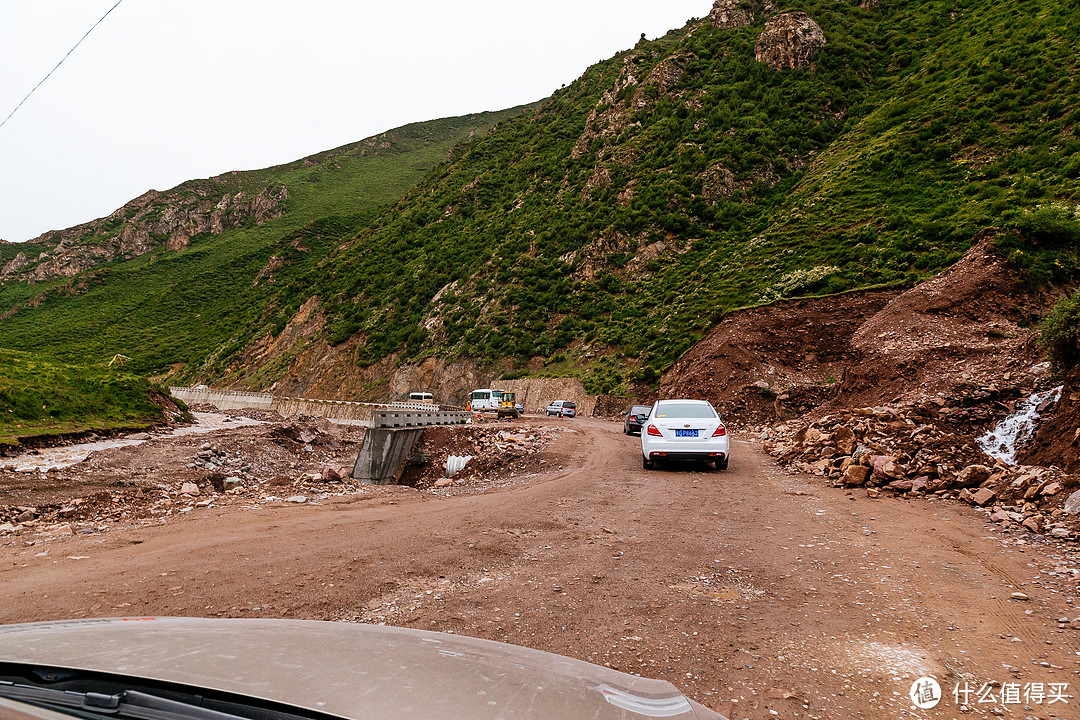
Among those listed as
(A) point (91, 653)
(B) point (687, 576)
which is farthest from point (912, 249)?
(A) point (91, 653)

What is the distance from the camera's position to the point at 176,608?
4.75m

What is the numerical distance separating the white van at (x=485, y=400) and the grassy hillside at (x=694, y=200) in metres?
7.52

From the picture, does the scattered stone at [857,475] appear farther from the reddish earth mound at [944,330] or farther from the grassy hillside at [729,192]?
the grassy hillside at [729,192]

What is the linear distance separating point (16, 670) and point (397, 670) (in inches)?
44.0

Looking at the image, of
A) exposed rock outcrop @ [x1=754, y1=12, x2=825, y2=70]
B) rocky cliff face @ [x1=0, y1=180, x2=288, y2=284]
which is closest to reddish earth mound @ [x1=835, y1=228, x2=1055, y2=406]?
exposed rock outcrop @ [x1=754, y1=12, x2=825, y2=70]

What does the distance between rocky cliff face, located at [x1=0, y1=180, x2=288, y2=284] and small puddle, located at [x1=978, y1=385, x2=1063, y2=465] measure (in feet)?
474

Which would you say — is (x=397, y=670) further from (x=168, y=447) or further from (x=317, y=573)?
(x=168, y=447)

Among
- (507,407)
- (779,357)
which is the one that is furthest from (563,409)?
(779,357)

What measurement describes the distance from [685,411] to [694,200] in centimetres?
4411

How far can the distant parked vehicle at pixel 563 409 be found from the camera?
122 ft

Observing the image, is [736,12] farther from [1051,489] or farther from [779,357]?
[1051,489]

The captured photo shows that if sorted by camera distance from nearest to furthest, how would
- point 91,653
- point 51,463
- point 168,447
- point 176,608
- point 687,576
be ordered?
point 91,653
point 176,608
point 687,576
point 51,463
point 168,447

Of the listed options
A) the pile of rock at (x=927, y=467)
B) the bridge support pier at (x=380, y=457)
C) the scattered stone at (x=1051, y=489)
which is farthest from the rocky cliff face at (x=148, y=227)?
the scattered stone at (x=1051, y=489)

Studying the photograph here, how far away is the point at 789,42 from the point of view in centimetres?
5991
